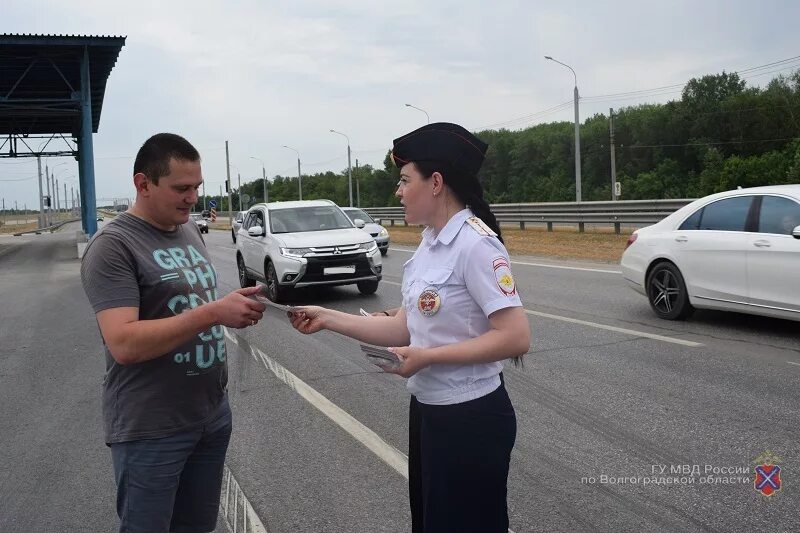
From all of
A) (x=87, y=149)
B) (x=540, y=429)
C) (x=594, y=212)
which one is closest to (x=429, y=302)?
(x=540, y=429)

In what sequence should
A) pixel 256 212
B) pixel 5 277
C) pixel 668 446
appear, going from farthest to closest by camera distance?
pixel 5 277, pixel 256 212, pixel 668 446

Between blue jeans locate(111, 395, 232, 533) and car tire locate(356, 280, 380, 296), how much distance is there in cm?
971

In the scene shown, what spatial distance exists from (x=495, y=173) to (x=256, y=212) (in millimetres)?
82356

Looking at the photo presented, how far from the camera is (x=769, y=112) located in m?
59.4

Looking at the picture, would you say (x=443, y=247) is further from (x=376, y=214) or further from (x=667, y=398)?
(x=376, y=214)

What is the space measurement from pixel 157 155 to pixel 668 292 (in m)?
7.80

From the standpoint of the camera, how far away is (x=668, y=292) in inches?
353

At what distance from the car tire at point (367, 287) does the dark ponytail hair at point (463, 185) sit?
10.0 meters

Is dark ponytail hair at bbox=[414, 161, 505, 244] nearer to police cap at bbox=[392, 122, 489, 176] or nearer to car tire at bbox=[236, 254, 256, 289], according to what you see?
police cap at bbox=[392, 122, 489, 176]

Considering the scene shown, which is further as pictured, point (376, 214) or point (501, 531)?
point (376, 214)

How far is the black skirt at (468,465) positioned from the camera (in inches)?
89.5

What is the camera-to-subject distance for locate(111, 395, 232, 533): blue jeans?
2439mm

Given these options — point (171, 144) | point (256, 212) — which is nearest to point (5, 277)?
point (256, 212)

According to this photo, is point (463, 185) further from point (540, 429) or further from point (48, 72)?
point (48, 72)
